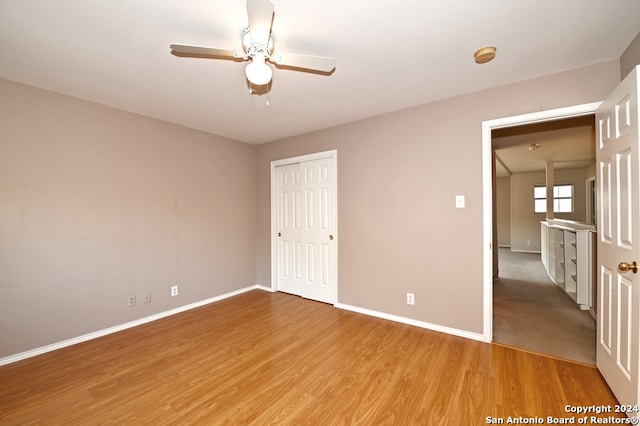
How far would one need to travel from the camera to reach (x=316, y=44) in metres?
1.86

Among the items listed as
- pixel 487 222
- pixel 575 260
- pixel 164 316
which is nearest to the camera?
pixel 487 222

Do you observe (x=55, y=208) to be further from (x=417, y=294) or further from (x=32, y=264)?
(x=417, y=294)

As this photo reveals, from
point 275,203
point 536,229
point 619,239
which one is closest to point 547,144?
point 619,239

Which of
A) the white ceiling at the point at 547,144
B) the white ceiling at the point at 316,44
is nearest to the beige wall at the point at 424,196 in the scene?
the white ceiling at the point at 316,44

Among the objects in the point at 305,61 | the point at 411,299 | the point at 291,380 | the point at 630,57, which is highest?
the point at 630,57

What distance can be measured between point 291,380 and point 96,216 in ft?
8.71

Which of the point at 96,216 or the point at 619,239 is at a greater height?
the point at 96,216

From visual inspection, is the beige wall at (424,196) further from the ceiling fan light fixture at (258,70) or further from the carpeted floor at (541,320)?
the ceiling fan light fixture at (258,70)

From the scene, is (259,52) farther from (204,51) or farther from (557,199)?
(557,199)

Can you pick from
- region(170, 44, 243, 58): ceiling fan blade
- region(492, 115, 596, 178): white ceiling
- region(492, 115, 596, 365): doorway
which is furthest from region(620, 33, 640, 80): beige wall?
region(170, 44, 243, 58): ceiling fan blade

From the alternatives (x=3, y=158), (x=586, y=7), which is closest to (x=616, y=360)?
(x=586, y=7)

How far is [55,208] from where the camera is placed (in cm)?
252

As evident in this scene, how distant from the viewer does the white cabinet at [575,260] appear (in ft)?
10.5

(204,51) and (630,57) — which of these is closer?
(204,51)
